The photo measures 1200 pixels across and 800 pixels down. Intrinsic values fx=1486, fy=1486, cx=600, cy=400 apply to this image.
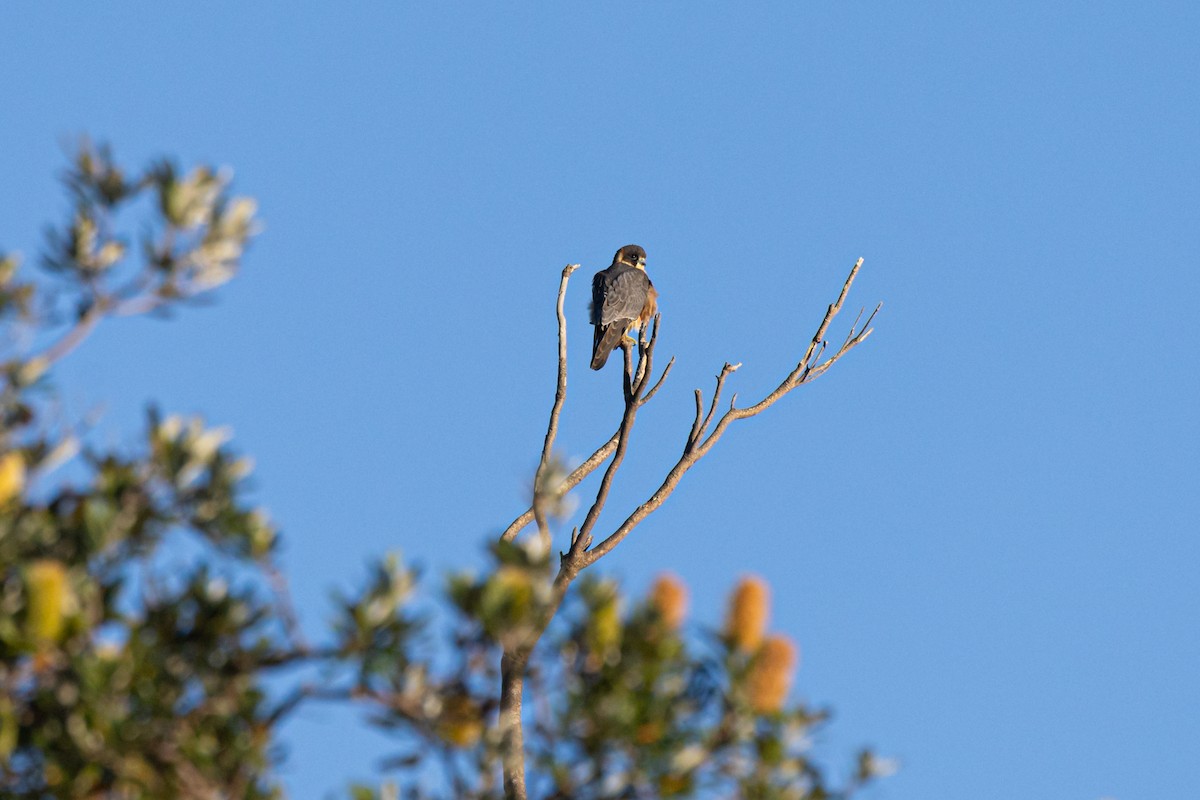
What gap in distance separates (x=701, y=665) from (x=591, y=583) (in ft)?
1.21

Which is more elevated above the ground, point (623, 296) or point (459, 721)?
point (623, 296)

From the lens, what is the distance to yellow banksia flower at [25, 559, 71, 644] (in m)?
3.38

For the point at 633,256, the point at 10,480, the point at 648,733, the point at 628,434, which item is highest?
the point at 633,256

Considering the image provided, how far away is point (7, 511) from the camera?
146 inches

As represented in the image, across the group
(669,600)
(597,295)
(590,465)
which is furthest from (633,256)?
(669,600)

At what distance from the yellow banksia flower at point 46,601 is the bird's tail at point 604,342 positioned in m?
9.35

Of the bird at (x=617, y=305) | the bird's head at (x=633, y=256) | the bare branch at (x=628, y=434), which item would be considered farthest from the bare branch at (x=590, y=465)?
the bird's head at (x=633, y=256)

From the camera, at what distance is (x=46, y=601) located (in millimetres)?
3395

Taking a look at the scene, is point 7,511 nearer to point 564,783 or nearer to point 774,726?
point 564,783

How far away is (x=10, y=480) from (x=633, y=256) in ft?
37.8

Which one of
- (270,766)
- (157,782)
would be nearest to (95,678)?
(157,782)

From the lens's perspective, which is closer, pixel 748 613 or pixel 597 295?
pixel 748 613

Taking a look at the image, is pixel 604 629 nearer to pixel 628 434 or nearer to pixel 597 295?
pixel 628 434

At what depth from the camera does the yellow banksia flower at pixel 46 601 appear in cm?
338
